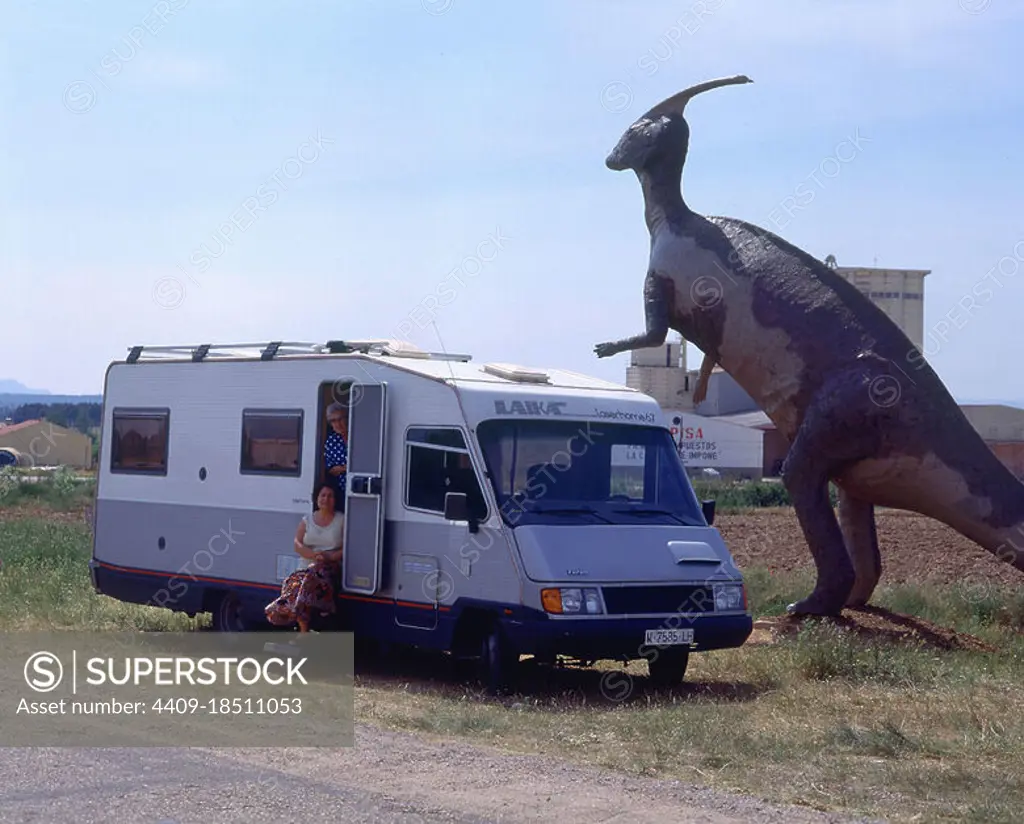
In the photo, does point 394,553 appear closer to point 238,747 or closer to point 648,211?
point 238,747

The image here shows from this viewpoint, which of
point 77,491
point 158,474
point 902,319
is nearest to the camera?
point 158,474

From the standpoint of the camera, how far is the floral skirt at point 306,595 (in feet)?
42.3

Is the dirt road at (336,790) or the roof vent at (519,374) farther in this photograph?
the roof vent at (519,374)

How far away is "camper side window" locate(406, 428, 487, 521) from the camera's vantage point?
39.5 ft

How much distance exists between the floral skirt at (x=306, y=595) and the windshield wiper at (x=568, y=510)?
7.02 feet

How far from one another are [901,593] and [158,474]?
29.6 ft

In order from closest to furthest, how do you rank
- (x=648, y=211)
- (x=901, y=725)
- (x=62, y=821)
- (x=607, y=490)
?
(x=62, y=821)
(x=901, y=725)
(x=607, y=490)
(x=648, y=211)

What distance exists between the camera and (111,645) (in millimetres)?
14094

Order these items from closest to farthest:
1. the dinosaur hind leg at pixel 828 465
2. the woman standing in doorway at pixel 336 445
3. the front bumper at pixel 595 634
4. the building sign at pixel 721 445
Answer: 1. the front bumper at pixel 595 634
2. the woman standing in doorway at pixel 336 445
3. the dinosaur hind leg at pixel 828 465
4. the building sign at pixel 721 445

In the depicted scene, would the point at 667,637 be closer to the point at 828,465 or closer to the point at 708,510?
the point at 708,510

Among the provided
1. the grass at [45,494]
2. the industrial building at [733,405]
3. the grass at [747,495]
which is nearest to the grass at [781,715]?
the grass at [45,494]

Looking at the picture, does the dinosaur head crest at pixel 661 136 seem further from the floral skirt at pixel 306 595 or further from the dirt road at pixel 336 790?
the dirt road at pixel 336 790

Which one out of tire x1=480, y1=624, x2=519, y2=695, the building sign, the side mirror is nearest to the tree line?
the building sign

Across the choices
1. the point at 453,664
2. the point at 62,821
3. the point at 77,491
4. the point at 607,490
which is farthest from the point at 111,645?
the point at 77,491
